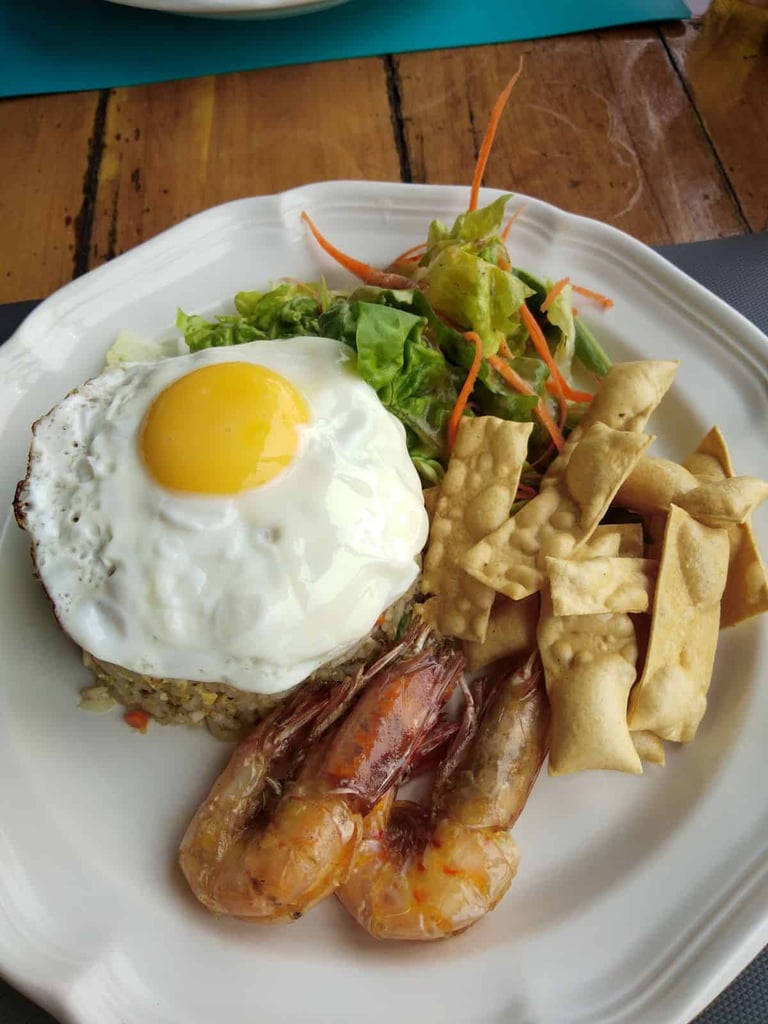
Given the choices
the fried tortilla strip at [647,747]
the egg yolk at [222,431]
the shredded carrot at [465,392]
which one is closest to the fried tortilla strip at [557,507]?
the shredded carrot at [465,392]

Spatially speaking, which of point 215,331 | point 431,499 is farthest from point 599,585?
point 215,331

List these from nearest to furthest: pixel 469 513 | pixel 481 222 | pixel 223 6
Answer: pixel 469 513, pixel 481 222, pixel 223 6

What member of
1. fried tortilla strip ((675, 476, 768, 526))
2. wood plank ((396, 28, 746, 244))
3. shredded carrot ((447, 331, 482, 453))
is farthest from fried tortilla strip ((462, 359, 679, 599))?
wood plank ((396, 28, 746, 244))

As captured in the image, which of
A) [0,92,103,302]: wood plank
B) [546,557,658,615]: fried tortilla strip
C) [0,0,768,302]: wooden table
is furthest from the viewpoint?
[0,0,768,302]: wooden table

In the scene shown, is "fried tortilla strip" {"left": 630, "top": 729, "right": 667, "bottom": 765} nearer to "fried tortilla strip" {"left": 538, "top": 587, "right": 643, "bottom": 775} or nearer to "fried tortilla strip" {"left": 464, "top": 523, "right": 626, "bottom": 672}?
"fried tortilla strip" {"left": 538, "top": 587, "right": 643, "bottom": 775}

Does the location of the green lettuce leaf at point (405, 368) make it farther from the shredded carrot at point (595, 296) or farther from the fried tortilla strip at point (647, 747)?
the fried tortilla strip at point (647, 747)

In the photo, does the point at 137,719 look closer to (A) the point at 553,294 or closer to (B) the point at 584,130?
(A) the point at 553,294
